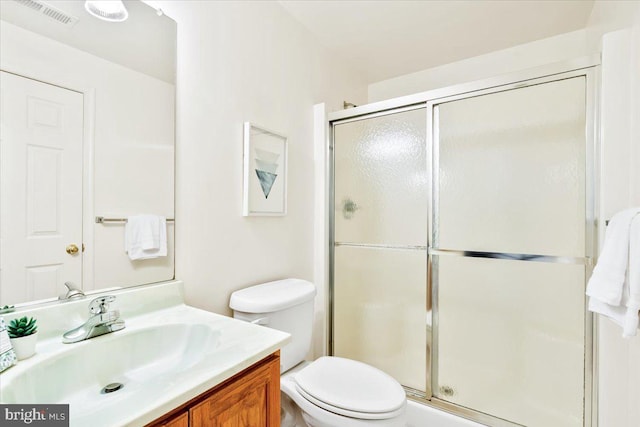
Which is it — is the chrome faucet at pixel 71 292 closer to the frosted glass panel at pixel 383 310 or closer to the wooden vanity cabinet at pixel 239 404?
the wooden vanity cabinet at pixel 239 404

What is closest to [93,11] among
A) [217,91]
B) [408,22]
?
[217,91]

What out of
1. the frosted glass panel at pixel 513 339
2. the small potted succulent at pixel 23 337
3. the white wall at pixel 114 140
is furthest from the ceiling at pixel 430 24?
the small potted succulent at pixel 23 337

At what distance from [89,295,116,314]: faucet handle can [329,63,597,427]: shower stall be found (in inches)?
52.7

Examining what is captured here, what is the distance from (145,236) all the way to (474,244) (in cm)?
156

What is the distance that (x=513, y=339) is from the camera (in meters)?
1.57

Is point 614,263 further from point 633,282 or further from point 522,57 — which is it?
point 522,57

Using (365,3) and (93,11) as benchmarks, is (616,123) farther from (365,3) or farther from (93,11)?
(93,11)

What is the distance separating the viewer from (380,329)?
1.95 meters

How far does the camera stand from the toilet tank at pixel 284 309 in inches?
52.1

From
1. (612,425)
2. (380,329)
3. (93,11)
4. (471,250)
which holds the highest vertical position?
(93,11)

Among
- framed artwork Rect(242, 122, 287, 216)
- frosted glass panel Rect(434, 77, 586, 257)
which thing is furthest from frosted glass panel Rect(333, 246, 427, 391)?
framed artwork Rect(242, 122, 287, 216)

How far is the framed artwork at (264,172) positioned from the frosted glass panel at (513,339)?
3.21 ft

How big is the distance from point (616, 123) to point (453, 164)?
0.65m

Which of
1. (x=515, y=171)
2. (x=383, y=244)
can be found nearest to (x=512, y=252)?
(x=515, y=171)
